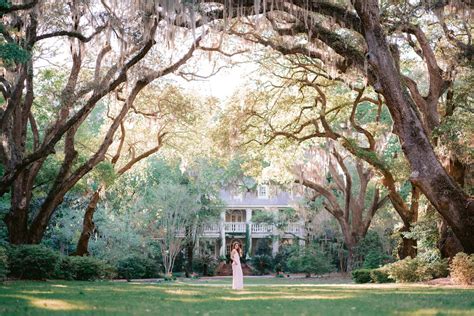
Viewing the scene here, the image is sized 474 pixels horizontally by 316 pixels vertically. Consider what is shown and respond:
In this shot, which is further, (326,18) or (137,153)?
(137,153)

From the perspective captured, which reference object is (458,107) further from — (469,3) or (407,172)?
(469,3)

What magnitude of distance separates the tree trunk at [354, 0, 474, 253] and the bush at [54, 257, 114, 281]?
10412 mm

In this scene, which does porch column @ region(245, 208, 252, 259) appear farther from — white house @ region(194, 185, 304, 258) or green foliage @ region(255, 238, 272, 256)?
green foliage @ region(255, 238, 272, 256)

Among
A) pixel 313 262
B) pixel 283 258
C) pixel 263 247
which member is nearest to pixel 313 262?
pixel 313 262

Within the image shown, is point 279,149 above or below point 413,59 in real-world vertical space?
below

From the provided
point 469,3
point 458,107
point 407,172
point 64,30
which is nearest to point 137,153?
point 64,30

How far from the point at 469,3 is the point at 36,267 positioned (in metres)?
13.0

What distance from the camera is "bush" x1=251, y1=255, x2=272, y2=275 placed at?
38.5 m

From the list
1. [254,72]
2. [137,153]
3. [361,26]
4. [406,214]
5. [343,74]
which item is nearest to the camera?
[361,26]

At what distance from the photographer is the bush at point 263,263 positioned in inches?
1517

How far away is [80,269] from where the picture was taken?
62.8 ft

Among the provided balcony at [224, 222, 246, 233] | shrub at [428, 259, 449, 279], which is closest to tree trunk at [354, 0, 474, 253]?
shrub at [428, 259, 449, 279]

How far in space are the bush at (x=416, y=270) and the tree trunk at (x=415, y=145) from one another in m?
2.86

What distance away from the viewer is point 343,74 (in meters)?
17.6
